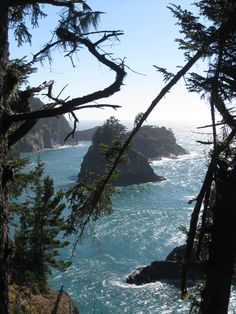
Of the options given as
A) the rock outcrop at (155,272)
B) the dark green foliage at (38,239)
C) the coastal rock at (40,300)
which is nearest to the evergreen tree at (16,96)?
the coastal rock at (40,300)

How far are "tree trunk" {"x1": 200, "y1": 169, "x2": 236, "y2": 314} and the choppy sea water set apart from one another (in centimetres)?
719

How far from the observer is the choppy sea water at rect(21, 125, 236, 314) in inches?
→ 1293

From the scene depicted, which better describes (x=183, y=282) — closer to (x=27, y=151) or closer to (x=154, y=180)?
(x=154, y=180)

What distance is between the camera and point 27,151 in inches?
6476

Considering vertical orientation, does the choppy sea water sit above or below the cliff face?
below

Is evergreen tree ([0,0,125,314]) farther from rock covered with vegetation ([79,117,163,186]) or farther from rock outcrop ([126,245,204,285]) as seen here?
rock covered with vegetation ([79,117,163,186])

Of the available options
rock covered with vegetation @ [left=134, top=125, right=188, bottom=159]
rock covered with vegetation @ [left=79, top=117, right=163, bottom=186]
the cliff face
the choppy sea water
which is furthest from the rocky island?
the cliff face

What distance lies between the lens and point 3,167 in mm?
4219

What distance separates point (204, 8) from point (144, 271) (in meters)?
36.2

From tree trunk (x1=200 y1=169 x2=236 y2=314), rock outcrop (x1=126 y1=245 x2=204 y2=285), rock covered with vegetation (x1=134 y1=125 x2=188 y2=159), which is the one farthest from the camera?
rock covered with vegetation (x1=134 y1=125 x2=188 y2=159)

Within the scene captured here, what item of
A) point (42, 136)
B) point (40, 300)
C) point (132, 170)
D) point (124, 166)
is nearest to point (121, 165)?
point (124, 166)

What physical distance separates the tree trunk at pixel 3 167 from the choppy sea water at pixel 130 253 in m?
8.49

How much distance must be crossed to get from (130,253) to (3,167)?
1630 inches

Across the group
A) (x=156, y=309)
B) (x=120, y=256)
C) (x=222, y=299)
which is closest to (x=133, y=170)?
(x=120, y=256)
